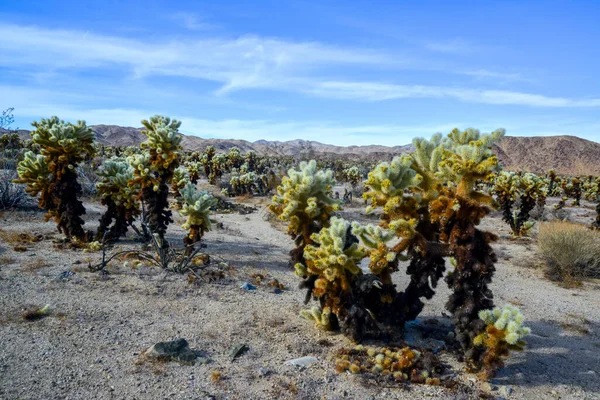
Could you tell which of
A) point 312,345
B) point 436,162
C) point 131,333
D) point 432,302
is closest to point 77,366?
point 131,333

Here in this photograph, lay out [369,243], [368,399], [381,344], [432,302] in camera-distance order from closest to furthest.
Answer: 1. [368,399]
2. [369,243]
3. [381,344]
4. [432,302]

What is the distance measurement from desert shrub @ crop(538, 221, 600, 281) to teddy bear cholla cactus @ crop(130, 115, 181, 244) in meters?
9.10

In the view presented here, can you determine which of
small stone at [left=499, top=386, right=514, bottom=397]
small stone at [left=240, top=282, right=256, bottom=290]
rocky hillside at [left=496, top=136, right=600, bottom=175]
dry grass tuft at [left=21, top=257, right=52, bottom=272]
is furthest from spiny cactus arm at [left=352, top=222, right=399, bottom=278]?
rocky hillside at [left=496, top=136, right=600, bottom=175]

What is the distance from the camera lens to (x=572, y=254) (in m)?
9.71

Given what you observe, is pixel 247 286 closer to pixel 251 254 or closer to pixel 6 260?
pixel 251 254

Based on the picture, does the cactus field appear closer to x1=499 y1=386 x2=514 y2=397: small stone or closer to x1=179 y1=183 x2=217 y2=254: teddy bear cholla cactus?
x1=499 y1=386 x2=514 y2=397: small stone

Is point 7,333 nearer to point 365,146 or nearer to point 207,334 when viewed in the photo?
point 207,334

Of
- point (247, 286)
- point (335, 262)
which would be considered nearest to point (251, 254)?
point (247, 286)

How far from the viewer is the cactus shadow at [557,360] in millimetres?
4562

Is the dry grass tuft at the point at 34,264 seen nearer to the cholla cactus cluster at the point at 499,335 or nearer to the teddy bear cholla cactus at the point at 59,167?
the teddy bear cholla cactus at the point at 59,167

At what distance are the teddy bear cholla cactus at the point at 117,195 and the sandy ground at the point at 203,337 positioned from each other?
1.22 metres

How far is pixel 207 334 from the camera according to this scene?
5281 mm

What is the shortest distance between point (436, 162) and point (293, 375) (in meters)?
2.87

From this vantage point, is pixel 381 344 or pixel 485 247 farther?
pixel 381 344
